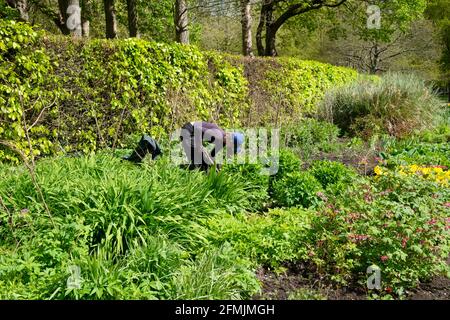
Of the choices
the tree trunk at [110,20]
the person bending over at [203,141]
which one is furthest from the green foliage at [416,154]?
the tree trunk at [110,20]

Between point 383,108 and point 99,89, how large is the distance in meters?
6.60

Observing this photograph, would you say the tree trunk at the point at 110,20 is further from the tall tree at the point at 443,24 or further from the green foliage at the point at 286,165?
the tall tree at the point at 443,24

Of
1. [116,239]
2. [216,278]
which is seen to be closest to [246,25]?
[116,239]

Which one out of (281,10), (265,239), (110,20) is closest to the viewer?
(265,239)

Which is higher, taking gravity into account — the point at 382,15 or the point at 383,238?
the point at 382,15

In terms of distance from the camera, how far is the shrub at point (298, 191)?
17.1ft

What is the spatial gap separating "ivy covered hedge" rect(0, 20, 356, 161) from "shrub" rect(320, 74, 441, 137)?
2504 mm

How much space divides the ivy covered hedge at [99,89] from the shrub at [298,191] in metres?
2.27

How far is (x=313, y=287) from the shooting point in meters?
3.46

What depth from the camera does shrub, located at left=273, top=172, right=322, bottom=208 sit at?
5.22 m

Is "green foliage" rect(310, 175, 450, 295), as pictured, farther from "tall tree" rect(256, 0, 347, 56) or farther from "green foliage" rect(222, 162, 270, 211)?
"tall tree" rect(256, 0, 347, 56)

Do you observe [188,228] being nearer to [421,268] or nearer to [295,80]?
[421,268]

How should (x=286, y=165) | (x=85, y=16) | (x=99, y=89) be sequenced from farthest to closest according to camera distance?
1. (x=85, y=16)
2. (x=99, y=89)
3. (x=286, y=165)

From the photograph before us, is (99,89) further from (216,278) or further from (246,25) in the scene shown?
(246,25)
